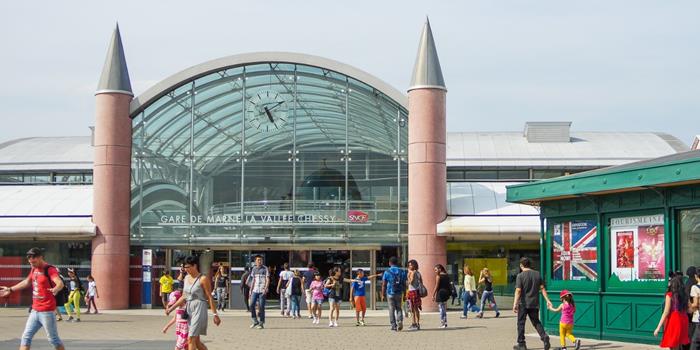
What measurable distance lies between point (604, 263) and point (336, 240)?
44.7ft

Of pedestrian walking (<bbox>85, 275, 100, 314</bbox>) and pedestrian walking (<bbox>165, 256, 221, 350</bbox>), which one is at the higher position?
pedestrian walking (<bbox>165, 256, 221, 350</bbox>)

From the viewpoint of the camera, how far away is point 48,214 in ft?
108

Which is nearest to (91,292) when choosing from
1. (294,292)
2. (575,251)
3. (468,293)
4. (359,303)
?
(294,292)

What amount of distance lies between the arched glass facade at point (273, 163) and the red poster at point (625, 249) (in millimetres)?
13240

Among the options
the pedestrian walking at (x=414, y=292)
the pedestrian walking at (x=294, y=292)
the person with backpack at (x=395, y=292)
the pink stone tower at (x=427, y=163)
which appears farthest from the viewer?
the pink stone tower at (x=427, y=163)

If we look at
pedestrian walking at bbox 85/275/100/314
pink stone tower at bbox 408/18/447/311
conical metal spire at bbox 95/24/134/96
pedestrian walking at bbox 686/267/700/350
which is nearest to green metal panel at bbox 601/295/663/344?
pedestrian walking at bbox 686/267/700/350

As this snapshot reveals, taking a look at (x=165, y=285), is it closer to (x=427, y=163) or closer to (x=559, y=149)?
(x=427, y=163)

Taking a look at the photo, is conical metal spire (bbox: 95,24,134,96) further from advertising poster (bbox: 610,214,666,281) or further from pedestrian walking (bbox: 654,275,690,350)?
pedestrian walking (bbox: 654,275,690,350)

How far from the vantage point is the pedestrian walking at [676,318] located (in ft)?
48.0

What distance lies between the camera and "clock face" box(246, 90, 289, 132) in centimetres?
3238

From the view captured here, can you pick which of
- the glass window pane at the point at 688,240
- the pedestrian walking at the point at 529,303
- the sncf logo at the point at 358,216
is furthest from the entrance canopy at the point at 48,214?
the glass window pane at the point at 688,240

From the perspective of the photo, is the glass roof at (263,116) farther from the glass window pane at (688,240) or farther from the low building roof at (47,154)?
the glass window pane at (688,240)

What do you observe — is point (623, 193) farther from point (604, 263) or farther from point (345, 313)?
point (345, 313)

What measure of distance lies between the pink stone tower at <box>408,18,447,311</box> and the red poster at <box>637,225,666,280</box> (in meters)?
12.3
